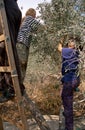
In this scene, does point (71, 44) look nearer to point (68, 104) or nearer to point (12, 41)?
point (68, 104)

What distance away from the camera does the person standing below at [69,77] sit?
574cm

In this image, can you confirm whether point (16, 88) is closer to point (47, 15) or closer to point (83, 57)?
point (83, 57)

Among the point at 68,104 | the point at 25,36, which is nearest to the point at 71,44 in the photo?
the point at 25,36

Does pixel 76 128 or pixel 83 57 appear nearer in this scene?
pixel 83 57

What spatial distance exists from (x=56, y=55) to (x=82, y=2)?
164 centimetres

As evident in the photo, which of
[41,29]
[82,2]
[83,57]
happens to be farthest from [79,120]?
[83,57]

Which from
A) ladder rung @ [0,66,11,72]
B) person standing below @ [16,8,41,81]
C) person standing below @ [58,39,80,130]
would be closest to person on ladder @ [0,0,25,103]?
ladder rung @ [0,66,11,72]

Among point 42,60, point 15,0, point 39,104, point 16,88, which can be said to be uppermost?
point 15,0

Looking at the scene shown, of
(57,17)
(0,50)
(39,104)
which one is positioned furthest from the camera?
(39,104)

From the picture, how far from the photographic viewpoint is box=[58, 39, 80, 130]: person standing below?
5742mm

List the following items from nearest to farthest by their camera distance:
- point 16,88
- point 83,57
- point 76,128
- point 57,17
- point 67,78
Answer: point 16,88 → point 83,57 → point 67,78 → point 76,128 → point 57,17

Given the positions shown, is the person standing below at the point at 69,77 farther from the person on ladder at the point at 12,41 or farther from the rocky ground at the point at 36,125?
the person on ladder at the point at 12,41

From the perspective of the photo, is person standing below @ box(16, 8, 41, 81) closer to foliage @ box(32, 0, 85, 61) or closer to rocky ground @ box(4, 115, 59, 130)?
foliage @ box(32, 0, 85, 61)

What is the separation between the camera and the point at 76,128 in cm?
640
